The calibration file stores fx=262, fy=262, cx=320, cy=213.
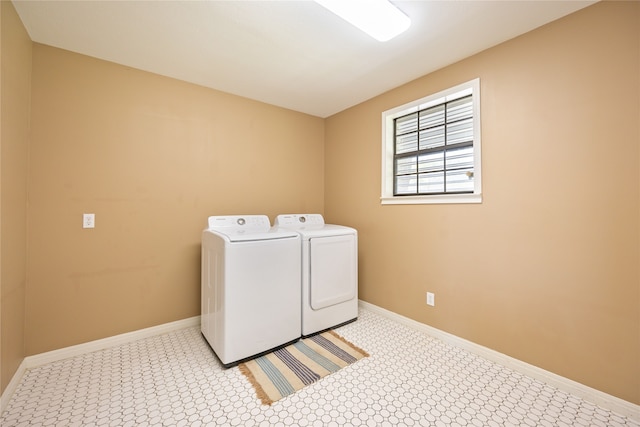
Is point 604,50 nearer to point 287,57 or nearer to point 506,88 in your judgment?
point 506,88

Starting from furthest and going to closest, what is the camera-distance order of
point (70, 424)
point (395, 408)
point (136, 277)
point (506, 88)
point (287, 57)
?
point (136, 277) → point (287, 57) → point (506, 88) → point (395, 408) → point (70, 424)

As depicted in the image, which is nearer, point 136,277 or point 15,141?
point 15,141

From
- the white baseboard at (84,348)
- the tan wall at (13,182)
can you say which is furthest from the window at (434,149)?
the tan wall at (13,182)

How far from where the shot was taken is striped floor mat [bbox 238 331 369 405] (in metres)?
1.73

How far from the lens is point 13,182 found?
66.2 inches

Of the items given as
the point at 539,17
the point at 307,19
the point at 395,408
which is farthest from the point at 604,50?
the point at 395,408

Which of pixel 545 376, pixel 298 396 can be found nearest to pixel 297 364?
pixel 298 396

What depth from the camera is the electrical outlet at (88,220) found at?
2.12 metres

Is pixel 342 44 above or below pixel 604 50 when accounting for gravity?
above

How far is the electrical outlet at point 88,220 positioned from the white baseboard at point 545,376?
9.76 feet

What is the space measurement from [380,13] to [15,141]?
2467 mm

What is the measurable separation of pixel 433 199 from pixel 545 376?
4.82ft

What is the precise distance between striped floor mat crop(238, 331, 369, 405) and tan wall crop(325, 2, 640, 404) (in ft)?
3.04

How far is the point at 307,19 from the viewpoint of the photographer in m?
1.75
